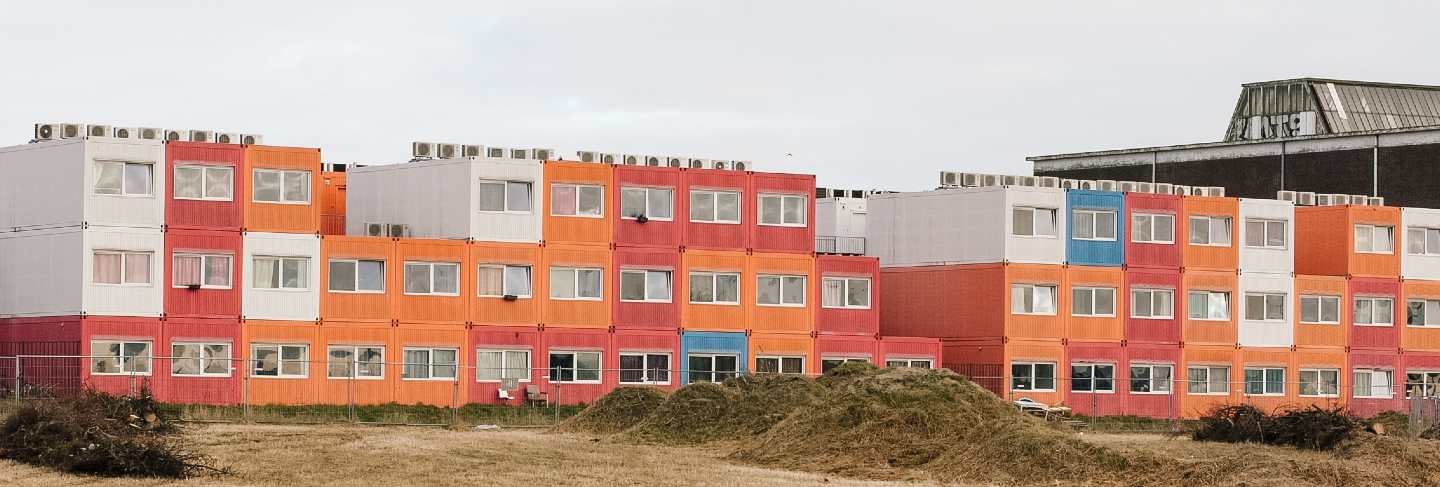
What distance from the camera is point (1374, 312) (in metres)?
85.8

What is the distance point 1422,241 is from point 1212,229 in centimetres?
997

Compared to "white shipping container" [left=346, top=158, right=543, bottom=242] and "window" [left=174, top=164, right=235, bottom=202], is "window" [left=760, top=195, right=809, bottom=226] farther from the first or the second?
"window" [left=174, top=164, right=235, bottom=202]

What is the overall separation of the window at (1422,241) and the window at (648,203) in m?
31.0

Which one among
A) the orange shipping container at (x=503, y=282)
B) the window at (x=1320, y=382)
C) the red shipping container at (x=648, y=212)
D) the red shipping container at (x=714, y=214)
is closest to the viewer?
the orange shipping container at (x=503, y=282)

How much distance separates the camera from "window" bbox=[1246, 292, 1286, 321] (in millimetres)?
83625

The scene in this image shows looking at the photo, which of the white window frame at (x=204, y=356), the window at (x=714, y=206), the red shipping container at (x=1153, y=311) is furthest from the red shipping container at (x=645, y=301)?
the red shipping container at (x=1153, y=311)

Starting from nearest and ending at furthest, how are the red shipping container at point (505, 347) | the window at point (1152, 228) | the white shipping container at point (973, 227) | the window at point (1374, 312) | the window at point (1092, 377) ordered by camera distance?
the red shipping container at point (505, 347)
the window at point (1092, 377)
the white shipping container at point (973, 227)
the window at point (1152, 228)
the window at point (1374, 312)

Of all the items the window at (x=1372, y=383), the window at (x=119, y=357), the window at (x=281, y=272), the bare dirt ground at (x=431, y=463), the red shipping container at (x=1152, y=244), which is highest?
the red shipping container at (x=1152, y=244)

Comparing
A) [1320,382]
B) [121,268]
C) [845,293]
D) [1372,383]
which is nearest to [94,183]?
[121,268]

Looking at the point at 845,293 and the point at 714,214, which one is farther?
Answer: the point at 845,293

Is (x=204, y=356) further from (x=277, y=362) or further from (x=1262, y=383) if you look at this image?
(x=1262, y=383)

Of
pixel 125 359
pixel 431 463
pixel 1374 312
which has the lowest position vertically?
pixel 431 463

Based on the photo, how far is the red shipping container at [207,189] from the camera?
221 feet

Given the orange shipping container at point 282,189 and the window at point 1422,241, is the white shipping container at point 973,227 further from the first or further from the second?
the orange shipping container at point 282,189
